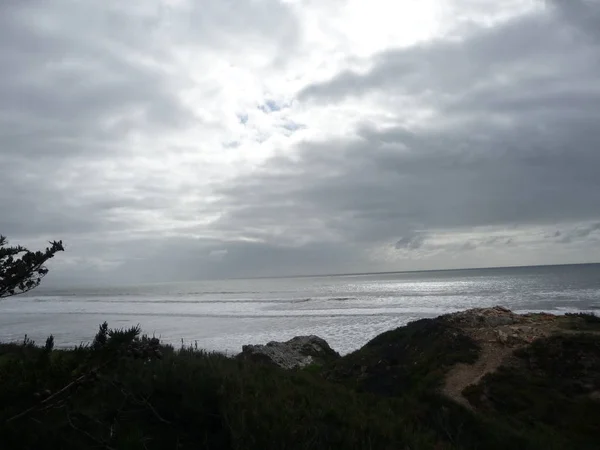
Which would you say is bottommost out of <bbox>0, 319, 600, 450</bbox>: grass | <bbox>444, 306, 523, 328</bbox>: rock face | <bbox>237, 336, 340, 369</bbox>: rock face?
<bbox>237, 336, 340, 369</bbox>: rock face

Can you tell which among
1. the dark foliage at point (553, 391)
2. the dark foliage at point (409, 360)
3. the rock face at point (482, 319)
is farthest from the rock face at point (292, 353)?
the dark foliage at point (553, 391)

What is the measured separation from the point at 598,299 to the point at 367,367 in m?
43.3

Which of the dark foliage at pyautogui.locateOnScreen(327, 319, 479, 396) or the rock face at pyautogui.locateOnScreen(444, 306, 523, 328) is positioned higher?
the rock face at pyautogui.locateOnScreen(444, 306, 523, 328)

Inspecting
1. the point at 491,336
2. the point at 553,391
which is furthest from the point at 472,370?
the point at 491,336

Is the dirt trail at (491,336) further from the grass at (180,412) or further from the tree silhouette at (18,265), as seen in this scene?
the tree silhouette at (18,265)

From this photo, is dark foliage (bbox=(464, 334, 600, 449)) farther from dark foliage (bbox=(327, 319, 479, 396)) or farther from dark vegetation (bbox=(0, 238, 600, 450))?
dark foliage (bbox=(327, 319, 479, 396))

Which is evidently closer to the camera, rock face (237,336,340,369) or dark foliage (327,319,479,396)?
dark foliage (327,319,479,396)

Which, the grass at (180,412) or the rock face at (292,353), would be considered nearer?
the grass at (180,412)

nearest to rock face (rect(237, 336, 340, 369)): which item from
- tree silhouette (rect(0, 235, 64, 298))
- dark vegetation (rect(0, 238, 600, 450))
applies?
dark vegetation (rect(0, 238, 600, 450))

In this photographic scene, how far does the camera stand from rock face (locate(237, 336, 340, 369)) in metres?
15.6

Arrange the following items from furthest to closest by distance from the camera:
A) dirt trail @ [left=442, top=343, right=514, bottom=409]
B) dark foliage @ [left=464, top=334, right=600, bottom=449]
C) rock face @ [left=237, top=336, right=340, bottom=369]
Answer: rock face @ [left=237, top=336, right=340, bottom=369]
dirt trail @ [left=442, top=343, right=514, bottom=409]
dark foliage @ [left=464, top=334, right=600, bottom=449]

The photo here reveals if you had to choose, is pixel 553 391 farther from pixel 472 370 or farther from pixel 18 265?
pixel 18 265

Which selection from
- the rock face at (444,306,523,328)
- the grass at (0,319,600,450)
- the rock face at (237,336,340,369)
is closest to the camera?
the grass at (0,319,600,450)

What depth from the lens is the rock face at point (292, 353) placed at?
51.2 feet
